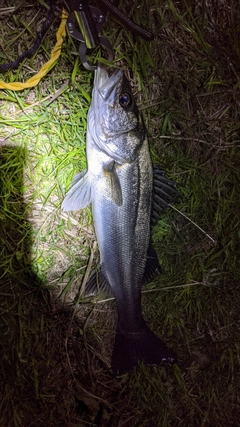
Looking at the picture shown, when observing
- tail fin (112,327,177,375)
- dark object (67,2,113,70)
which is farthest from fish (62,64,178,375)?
dark object (67,2,113,70)

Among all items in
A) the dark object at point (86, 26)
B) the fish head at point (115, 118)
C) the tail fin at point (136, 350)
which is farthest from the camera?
the tail fin at point (136, 350)

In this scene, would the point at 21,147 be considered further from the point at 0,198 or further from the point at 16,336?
the point at 16,336

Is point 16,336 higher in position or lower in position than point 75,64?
lower

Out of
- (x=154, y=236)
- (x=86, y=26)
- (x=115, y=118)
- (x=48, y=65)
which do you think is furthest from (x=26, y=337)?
(x=86, y=26)

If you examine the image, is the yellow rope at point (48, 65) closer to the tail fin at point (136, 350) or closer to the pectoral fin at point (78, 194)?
the pectoral fin at point (78, 194)

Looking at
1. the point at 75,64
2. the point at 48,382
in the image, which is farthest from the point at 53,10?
the point at 48,382

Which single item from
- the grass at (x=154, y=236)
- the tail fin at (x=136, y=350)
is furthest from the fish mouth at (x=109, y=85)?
the tail fin at (x=136, y=350)

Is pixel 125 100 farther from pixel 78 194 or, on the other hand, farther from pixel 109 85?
pixel 78 194
